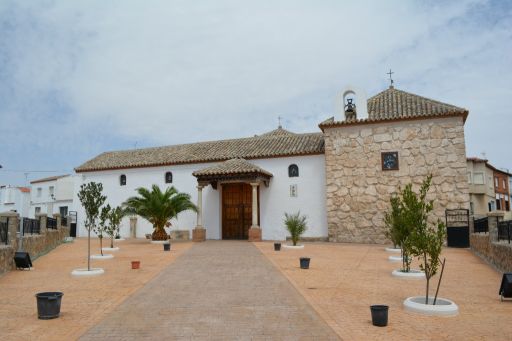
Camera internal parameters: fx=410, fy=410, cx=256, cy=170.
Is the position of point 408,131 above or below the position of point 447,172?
above

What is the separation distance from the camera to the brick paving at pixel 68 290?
6.18 meters

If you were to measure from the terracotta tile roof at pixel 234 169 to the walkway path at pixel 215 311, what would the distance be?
919 cm

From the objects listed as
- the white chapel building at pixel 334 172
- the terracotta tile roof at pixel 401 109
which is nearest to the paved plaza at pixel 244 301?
the white chapel building at pixel 334 172

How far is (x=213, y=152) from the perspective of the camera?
2427 cm

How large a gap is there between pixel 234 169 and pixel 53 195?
2634 cm

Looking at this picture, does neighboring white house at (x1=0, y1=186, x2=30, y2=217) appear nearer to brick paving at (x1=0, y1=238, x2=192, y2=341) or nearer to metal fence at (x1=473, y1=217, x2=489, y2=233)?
brick paving at (x1=0, y1=238, x2=192, y2=341)

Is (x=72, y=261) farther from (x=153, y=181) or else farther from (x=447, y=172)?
(x=447, y=172)

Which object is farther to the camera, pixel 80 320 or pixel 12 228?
pixel 12 228

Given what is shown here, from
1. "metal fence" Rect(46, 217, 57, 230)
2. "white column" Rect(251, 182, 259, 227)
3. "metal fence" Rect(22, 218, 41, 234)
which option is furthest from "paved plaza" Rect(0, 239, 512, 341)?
"white column" Rect(251, 182, 259, 227)

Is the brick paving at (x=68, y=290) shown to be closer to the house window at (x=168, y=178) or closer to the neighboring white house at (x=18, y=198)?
the neighboring white house at (x=18, y=198)

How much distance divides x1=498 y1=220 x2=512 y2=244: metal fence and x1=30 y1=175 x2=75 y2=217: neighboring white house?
3328 centimetres

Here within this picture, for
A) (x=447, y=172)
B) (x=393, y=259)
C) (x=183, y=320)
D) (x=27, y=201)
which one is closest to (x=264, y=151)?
(x=447, y=172)

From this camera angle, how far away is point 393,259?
13047 mm

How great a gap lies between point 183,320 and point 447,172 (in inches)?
613
